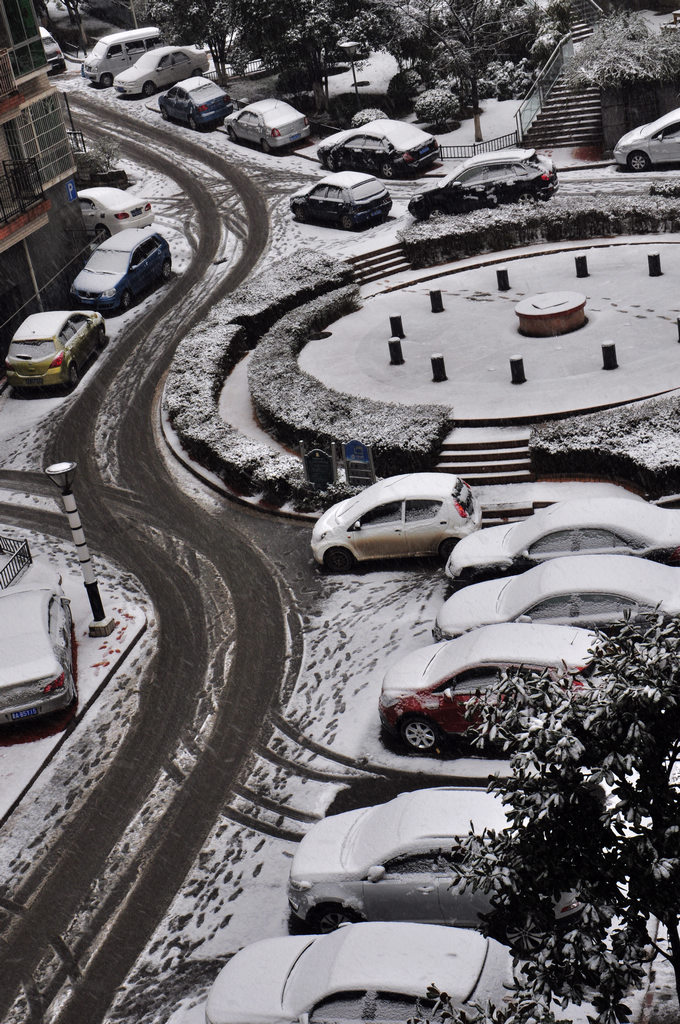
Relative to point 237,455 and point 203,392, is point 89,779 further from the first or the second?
point 203,392

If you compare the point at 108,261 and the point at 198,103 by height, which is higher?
the point at 198,103

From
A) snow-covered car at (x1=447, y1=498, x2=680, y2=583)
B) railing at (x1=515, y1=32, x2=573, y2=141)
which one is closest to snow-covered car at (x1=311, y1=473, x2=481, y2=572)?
snow-covered car at (x1=447, y1=498, x2=680, y2=583)

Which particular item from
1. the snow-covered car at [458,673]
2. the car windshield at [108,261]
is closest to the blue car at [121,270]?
the car windshield at [108,261]

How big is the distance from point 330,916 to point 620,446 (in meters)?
10.2

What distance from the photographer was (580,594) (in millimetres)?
15273

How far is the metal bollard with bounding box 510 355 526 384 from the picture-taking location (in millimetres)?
22953

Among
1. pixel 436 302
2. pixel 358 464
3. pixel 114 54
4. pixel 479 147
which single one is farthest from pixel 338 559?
pixel 114 54

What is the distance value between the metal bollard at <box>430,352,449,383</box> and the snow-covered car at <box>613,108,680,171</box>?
1326cm

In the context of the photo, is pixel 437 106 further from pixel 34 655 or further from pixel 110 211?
pixel 34 655

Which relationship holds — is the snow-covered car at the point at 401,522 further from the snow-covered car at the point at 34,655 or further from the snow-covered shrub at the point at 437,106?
the snow-covered shrub at the point at 437,106

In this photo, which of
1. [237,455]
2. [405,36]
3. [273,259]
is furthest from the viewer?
[405,36]

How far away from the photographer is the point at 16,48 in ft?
102

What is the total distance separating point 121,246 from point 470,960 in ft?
87.4

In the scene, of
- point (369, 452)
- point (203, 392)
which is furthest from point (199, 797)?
point (203, 392)
